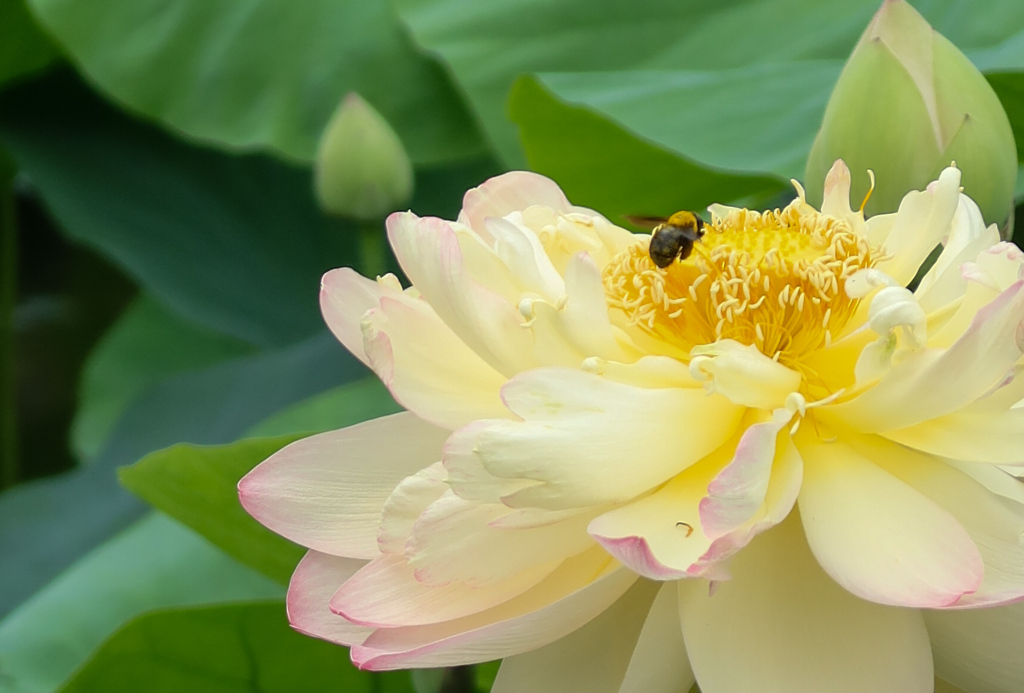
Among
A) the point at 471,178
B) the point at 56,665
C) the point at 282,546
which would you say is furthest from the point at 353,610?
the point at 471,178

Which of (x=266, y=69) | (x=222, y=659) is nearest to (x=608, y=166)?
(x=222, y=659)

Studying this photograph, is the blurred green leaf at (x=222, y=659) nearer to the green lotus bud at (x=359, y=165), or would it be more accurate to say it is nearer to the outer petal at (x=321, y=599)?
the outer petal at (x=321, y=599)

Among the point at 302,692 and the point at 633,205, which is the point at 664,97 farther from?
the point at 302,692

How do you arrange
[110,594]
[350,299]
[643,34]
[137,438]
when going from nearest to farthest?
1. [350,299]
2. [110,594]
3. [643,34]
4. [137,438]

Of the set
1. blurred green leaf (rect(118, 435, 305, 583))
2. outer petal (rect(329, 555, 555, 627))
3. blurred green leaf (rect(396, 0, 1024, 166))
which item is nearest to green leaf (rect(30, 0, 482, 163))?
blurred green leaf (rect(396, 0, 1024, 166))

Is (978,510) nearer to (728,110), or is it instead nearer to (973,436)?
(973,436)

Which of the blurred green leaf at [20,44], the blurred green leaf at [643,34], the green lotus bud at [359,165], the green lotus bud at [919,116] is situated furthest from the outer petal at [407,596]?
the blurred green leaf at [20,44]
